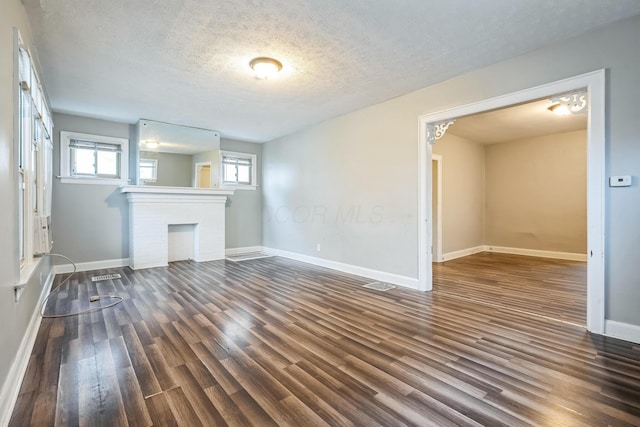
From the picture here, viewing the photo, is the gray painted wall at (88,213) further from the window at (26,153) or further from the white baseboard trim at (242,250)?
the window at (26,153)

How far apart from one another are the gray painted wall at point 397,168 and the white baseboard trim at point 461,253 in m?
2.51

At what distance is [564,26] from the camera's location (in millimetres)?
2439

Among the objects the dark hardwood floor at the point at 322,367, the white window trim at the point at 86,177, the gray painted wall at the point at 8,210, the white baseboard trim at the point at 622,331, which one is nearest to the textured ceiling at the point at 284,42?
the gray painted wall at the point at 8,210

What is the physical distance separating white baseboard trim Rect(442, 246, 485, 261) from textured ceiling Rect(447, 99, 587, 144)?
8.38 ft

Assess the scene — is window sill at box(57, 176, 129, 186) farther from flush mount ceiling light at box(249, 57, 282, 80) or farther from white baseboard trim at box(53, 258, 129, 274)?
flush mount ceiling light at box(249, 57, 282, 80)

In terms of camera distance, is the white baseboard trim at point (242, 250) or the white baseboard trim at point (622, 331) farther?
the white baseboard trim at point (242, 250)

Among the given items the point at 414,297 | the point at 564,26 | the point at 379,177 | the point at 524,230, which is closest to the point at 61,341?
the point at 414,297

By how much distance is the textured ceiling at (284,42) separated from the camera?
223 cm

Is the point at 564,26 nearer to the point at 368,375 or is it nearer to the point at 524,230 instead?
the point at 368,375

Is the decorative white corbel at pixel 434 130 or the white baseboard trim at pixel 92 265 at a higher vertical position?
the decorative white corbel at pixel 434 130

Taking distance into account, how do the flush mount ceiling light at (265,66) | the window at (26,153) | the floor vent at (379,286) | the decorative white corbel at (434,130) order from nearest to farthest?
the window at (26,153)
the flush mount ceiling light at (265,66)
the decorative white corbel at (434,130)
the floor vent at (379,286)

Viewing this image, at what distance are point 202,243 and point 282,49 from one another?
4294 mm

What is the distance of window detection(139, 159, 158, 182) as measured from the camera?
5.34 metres

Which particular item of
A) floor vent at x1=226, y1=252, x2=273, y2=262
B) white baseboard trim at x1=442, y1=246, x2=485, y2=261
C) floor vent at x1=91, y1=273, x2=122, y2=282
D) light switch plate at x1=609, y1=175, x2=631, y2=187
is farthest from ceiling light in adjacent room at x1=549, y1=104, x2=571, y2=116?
floor vent at x1=91, y1=273, x2=122, y2=282
